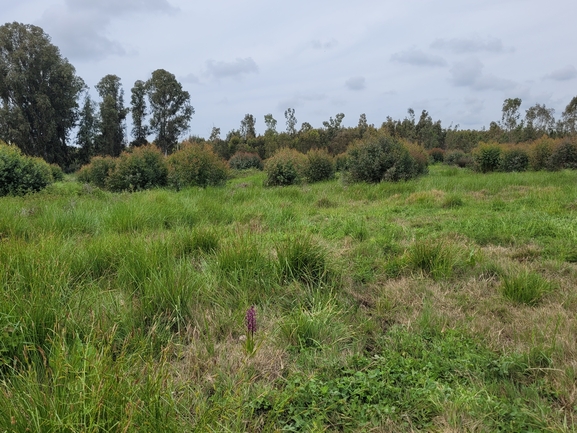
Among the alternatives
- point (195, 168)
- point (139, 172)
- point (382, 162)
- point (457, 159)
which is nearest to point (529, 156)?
point (457, 159)

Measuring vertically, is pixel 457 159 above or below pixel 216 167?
above

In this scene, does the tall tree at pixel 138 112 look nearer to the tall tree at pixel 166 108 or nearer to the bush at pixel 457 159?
the tall tree at pixel 166 108

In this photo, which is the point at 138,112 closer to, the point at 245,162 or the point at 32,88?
the point at 32,88

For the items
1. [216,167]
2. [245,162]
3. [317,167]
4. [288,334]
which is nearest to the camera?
[288,334]

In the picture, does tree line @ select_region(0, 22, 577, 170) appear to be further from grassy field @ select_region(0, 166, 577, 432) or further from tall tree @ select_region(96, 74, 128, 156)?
grassy field @ select_region(0, 166, 577, 432)

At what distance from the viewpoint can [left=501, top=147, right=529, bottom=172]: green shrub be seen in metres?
17.2

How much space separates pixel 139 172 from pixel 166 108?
1061 inches

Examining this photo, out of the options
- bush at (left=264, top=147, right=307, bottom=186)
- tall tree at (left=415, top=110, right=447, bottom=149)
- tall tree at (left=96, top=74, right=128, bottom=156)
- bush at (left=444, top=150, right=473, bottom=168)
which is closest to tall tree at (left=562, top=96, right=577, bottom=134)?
tall tree at (left=415, top=110, right=447, bottom=149)

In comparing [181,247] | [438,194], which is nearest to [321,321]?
[181,247]

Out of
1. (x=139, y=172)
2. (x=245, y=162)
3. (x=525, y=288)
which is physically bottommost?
(x=525, y=288)

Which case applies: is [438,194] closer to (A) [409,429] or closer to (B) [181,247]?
(B) [181,247]

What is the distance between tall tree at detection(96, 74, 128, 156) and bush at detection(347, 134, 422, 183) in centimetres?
3310

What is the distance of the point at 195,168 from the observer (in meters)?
13.4

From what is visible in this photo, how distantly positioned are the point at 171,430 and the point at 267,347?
2.74ft
